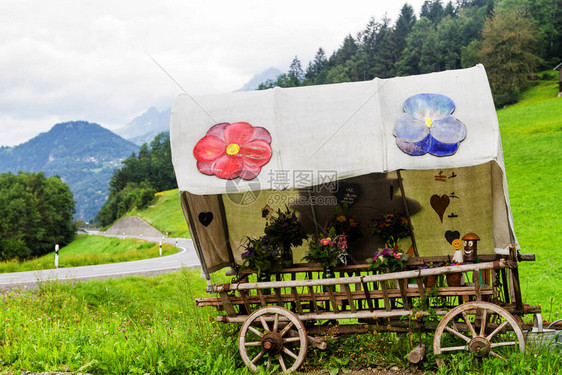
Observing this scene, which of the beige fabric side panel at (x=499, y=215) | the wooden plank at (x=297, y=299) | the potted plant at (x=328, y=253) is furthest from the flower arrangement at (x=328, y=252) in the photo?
the beige fabric side panel at (x=499, y=215)

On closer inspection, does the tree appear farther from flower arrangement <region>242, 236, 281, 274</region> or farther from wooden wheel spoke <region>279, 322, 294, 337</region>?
wooden wheel spoke <region>279, 322, 294, 337</region>

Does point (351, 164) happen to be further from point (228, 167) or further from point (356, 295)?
point (356, 295)

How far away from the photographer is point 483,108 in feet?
16.9

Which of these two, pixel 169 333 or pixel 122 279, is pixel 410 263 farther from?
pixel 122 279

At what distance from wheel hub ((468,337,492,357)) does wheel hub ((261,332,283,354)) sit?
197cm

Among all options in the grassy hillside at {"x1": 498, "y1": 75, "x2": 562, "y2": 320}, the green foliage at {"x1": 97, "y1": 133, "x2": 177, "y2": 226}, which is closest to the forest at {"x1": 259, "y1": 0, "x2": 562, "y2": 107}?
the grassy hillside at {"x1": 498, "y1": 75, "x2": 562, "y2": 320}

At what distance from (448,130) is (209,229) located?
3.52 metres

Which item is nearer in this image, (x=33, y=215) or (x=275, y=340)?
(x=275, y=340)

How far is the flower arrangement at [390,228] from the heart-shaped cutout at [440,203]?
21.0 inches

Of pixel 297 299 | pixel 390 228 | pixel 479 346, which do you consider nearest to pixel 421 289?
pixel 479 346

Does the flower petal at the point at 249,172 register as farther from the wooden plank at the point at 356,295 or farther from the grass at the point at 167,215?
the grass at the point at 167,215

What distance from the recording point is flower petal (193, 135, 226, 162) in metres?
5.38

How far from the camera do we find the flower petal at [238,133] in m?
5.43

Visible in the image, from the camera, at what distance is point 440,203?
6941 mm
